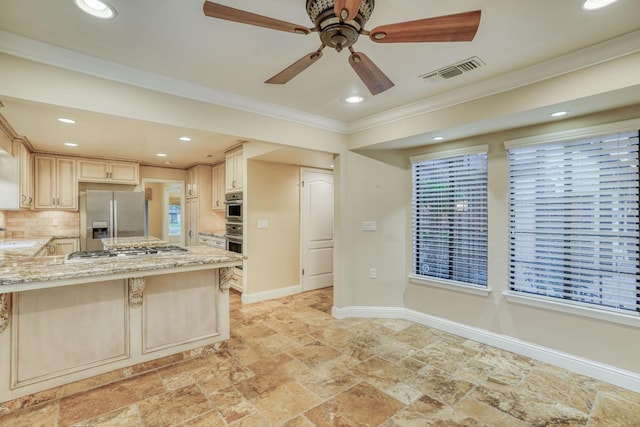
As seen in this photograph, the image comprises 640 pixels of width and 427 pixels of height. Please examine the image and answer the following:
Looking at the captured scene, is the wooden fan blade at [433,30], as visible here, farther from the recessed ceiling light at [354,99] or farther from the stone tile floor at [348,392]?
the stone tile floor at [348,392]

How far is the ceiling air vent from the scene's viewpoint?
2.22 metres

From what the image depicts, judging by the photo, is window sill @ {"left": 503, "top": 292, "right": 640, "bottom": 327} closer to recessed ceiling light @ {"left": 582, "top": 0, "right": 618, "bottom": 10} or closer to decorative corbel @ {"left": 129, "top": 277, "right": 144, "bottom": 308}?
recessed ceiling light @ {"left": 582, "top": 0, "right": 618, "bottom": 10}

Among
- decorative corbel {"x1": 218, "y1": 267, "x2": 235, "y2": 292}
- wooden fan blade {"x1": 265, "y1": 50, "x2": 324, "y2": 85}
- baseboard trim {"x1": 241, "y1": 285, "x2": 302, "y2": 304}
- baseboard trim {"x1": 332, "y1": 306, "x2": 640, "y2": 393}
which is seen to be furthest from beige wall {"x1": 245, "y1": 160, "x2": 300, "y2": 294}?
wooden fan blade {"x1": 265, "y1": 50, "x2": 324, "y2": 85}

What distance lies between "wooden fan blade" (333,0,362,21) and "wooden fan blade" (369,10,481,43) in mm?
146

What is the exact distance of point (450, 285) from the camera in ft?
11.1

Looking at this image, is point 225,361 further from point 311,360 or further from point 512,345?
point 512,345

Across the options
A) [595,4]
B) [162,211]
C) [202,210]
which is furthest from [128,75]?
[162,211]

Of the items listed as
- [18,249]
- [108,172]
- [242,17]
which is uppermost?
[242,17]

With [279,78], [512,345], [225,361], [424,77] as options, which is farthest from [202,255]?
[512,345]

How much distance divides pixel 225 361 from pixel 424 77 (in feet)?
9.85

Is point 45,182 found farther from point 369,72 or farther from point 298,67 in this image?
point 369,72

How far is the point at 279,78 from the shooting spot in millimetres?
1881

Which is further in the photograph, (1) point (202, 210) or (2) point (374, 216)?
(1) point (202, 210)

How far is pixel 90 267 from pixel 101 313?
45cm
